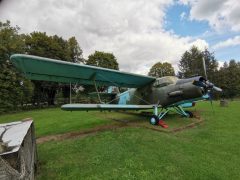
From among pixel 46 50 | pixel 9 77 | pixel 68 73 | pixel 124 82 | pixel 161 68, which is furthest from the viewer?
pixel 161 68

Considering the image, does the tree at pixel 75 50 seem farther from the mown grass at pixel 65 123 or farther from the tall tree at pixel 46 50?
the mown grass at pixel 65 123

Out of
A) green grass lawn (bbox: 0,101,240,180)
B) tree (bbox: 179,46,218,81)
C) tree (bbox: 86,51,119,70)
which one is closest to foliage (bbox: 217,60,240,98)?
tree (bbox: 179,46,218,81)

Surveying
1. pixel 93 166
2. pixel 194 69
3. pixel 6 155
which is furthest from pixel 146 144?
pixel 194 69

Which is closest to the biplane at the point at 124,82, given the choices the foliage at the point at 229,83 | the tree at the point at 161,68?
the foliage at the point at 229,83

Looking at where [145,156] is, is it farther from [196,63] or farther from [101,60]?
[196,63]

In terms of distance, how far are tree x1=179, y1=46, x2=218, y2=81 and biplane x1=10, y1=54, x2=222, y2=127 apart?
4285cm

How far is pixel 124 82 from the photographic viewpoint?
12547 millimetres

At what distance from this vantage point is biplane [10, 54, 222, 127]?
332 inches

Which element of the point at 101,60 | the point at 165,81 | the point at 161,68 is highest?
the point at 161,68

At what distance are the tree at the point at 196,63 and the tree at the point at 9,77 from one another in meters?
41.4

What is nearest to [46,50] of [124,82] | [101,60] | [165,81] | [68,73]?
[101,60]

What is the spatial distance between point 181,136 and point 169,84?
3.91 m

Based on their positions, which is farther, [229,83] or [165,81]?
[229,83]

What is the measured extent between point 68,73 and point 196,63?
54.3 meters
